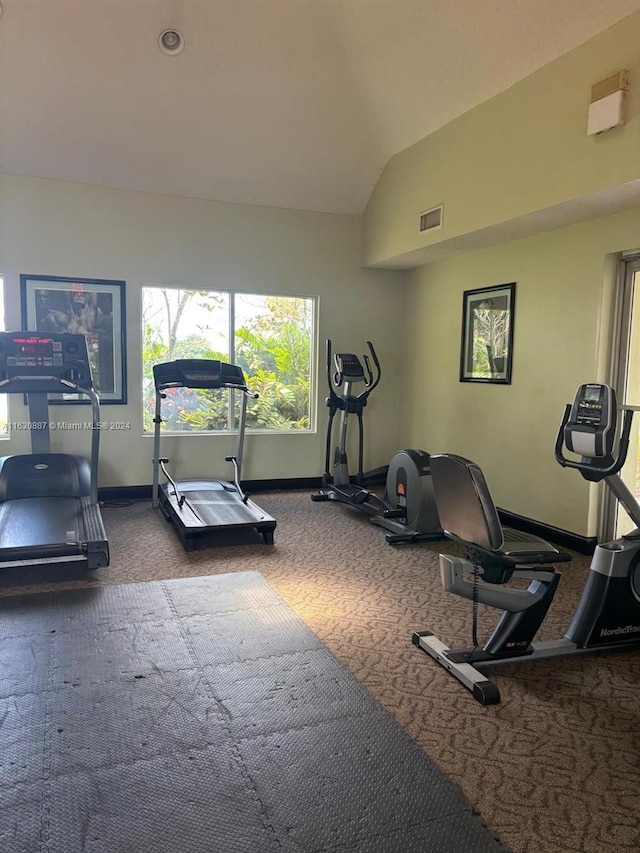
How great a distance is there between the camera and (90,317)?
6.32 m

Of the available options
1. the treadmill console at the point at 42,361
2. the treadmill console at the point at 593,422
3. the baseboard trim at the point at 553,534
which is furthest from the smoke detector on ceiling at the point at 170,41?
the baseboard trim at the point at 553,534

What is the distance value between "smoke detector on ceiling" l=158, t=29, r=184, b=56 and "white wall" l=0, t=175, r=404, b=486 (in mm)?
1631

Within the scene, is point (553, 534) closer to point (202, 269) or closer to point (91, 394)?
point (91, 394)

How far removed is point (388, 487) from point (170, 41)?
4.09 m

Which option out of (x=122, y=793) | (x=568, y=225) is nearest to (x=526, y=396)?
(x=568, y=225)

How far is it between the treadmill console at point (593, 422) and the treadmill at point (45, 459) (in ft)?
10.8

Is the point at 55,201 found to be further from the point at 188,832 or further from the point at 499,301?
the point at 188,832

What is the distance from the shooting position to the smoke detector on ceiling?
4895mm

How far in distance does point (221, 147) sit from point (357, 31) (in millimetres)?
1736

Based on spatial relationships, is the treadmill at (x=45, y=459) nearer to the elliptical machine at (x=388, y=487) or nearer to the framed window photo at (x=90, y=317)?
the framed window photo at (x=90, y=317)

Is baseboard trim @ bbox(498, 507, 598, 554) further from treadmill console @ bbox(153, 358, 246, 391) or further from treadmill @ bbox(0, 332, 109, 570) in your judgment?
treadmill @ bbox(0, 332, 109, 570)

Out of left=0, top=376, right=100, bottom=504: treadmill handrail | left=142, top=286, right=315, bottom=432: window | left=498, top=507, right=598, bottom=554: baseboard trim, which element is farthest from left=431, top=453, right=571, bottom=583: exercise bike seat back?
left=142, top=286, right=315, bottom=432: window

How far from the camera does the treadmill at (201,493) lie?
5.13m

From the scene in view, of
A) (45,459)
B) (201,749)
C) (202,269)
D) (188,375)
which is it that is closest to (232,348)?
(202,269)
